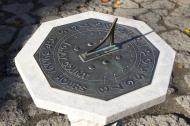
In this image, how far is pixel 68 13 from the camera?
4941mm

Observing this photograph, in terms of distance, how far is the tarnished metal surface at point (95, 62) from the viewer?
2379 millimetres

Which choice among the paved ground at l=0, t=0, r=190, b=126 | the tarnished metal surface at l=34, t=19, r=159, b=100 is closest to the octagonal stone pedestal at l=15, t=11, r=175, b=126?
the tarnished metal surface at l=34, t=19, r=159, b=100

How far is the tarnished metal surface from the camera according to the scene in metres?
→ 2.38

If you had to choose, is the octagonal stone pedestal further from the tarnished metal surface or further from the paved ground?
the paved ground

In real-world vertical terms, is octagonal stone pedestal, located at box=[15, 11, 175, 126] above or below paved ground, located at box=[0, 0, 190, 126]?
above

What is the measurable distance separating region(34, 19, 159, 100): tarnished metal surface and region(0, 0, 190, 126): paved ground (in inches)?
40.2

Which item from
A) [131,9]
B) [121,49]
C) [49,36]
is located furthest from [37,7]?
[121,49]

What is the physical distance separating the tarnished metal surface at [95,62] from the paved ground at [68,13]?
1020 millimetres

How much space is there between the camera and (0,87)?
3.84 m

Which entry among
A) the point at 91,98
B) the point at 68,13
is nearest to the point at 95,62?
the point at 91,98

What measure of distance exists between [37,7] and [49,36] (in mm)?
2336

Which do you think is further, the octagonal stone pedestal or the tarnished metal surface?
the tarnished metal surface

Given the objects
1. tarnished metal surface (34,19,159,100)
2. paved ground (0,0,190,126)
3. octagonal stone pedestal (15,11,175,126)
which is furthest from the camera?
paved ground (0,0,190,126)

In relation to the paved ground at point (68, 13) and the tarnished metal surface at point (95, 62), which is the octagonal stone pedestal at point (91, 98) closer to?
the tarnished metal surface at point (95, 62)
